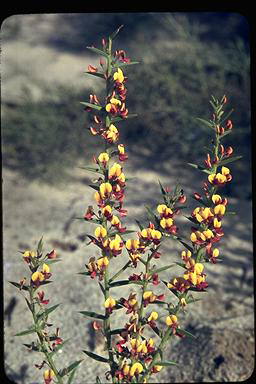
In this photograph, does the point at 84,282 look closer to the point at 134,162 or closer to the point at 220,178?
the point at 134,162

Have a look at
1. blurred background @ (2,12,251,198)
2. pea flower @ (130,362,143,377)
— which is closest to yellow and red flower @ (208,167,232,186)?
pea flower @ (130,362,143,377)

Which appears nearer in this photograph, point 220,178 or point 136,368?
point 220,178

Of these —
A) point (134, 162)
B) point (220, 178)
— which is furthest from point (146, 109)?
point (220, 178)

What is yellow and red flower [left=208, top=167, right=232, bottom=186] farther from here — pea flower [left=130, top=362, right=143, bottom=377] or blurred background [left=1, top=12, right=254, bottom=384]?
blurred background [left=1, top=12, right=254, bottom=384]

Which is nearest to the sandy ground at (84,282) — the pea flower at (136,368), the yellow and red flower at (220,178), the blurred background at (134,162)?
the blurred background at (134,162)

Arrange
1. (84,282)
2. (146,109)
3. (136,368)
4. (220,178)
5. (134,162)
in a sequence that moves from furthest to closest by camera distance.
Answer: (146,109) → (134,162) → (84,282) → (136,368) → (220,178)

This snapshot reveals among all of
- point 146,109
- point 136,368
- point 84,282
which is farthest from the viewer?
point 146,109

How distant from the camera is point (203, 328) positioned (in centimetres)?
346

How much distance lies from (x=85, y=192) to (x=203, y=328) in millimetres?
2014

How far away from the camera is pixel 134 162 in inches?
219

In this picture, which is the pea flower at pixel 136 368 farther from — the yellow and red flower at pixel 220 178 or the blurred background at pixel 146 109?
the blurred background at pixel 146 109

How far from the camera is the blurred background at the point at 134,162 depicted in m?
3.42

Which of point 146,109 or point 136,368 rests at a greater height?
point 146,109

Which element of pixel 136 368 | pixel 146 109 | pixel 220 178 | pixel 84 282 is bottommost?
pixel 136 368
